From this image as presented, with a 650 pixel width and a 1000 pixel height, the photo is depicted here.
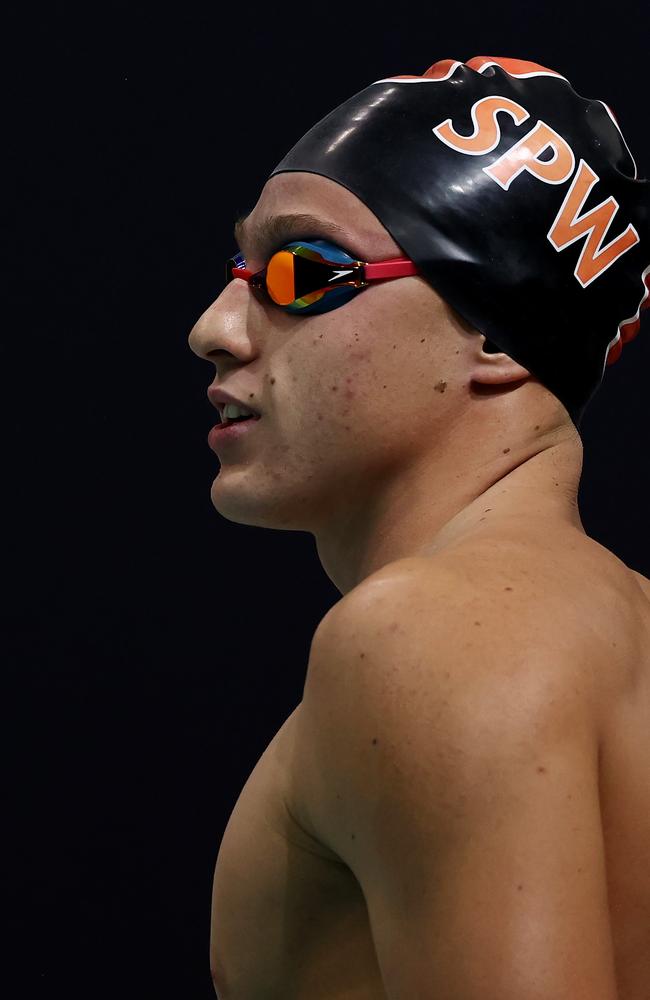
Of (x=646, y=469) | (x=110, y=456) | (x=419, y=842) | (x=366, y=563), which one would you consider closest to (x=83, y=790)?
(x=110, y=456)

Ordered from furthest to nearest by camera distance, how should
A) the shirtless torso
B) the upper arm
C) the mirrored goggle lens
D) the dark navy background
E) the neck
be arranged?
1. the dark navy background
2. the mirrored goggle lens
3. the neck
4. the shirtless torso
5. the upper arm

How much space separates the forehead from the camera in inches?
81.0

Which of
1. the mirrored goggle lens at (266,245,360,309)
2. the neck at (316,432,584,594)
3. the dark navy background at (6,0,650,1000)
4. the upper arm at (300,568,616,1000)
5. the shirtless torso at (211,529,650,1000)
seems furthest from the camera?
the dark navy background at (6,0,650,1000)

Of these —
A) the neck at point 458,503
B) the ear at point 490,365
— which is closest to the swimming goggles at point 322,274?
the ear at point 490,365

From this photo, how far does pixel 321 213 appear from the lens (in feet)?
6.83

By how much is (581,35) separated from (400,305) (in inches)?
73.0

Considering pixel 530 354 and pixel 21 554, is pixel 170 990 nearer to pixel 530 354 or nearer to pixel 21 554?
pixel 21 554

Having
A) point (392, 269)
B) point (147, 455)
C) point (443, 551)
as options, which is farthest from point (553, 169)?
point (147, 455)

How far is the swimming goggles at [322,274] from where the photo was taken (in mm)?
2021

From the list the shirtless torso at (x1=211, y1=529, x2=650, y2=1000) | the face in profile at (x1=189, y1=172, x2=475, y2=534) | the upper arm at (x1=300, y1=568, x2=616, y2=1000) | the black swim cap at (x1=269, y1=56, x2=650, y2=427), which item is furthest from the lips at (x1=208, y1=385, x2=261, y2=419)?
the upper arm at (x1=300, y1=568, x2=616, y2=1000)

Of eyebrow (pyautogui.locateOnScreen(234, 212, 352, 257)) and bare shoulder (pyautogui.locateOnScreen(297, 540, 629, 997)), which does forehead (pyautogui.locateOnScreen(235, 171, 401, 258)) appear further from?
bare shoulder (pyautogui.locateOnScreen(297, 540, 629, 997))

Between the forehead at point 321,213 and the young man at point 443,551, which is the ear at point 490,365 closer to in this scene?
the young man at point 443,551

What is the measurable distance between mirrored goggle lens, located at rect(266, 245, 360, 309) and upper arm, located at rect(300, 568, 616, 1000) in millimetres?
597

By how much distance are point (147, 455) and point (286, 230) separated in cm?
166
